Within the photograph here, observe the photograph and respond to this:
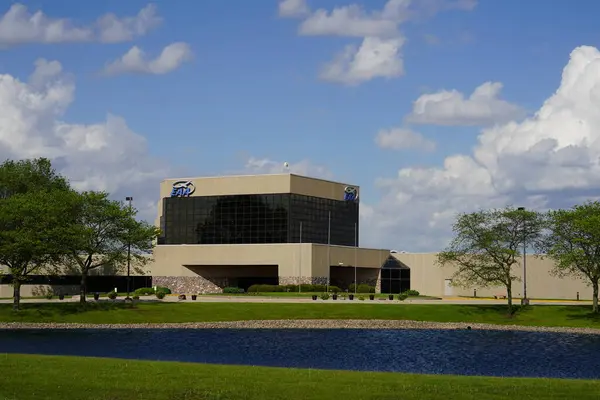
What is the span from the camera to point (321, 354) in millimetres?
52094

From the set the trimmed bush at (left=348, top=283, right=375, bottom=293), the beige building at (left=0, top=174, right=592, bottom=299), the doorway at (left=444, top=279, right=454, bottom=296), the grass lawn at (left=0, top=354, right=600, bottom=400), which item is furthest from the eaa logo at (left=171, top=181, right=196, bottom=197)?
the grass lawn at (left=0, top=354, right=600, bottom=400)

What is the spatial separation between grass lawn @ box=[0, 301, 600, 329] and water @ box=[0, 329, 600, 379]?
295 inches

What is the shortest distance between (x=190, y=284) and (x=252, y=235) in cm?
1251

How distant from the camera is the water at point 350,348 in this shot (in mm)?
46312

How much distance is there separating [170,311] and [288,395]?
57.2m

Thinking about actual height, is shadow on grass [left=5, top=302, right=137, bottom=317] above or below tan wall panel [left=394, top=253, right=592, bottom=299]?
below

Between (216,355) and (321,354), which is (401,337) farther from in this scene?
(216,355)

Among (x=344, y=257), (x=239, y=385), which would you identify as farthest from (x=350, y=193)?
(x=239, y=385)

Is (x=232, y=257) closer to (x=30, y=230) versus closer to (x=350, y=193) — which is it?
(x=350, y=193)

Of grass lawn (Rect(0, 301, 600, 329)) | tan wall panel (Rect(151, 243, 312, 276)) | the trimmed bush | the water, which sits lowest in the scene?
the water

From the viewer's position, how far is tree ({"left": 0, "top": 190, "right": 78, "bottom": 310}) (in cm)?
7806

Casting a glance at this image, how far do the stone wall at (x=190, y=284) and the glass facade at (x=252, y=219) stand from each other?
617 cm

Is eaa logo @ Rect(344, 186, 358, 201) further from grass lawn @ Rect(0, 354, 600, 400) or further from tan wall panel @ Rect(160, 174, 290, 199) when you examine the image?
grass lawn @ Rect(0, 354, 600, 400)

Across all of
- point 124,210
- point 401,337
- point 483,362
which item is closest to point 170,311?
point 124,210
